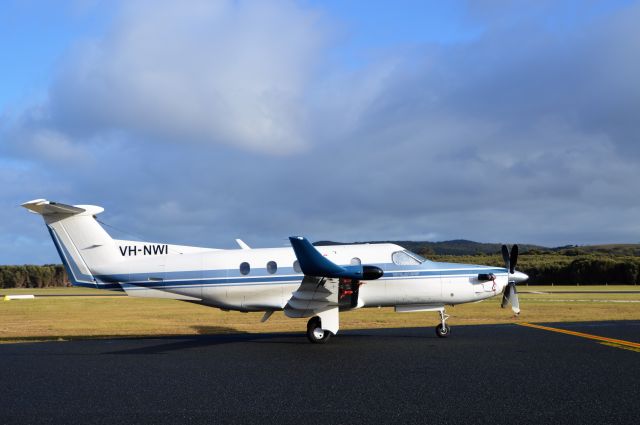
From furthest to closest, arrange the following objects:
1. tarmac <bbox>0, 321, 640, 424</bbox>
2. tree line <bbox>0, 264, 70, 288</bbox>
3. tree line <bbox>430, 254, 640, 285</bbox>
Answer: tree line <bbox>0, 264, 70, 288</bbox> → tree line <bbox>430, 254, 640, 285</bbox> → tarmac <bbox>0, 321, 640, 424</bbox>

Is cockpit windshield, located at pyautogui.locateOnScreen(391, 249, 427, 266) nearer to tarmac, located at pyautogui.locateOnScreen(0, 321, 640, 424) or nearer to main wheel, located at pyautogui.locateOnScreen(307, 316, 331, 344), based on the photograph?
tarmac, located at pyautogui.locateOnScreen(0, 321, 640, 424)

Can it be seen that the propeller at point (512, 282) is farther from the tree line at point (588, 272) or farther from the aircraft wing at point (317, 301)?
the tree line at point (588, 272)

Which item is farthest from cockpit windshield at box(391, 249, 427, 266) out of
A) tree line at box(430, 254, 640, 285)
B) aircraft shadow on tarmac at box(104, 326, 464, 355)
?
tree line at box(430, 254, 640, 285)

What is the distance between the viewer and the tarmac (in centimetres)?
862

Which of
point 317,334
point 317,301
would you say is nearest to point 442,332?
point 317,334

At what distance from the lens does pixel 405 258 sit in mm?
20062

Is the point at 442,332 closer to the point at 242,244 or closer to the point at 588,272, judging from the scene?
the point at 242,244

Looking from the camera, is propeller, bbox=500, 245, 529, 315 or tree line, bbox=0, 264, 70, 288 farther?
tree line, bbox=0, 264, 70, 288

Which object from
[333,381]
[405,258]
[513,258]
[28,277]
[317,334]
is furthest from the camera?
[28,277]

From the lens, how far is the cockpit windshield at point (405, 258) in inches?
786

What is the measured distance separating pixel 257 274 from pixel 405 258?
5.22 meters

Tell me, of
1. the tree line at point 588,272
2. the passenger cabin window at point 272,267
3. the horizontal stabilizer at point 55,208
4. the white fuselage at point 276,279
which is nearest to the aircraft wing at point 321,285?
the white fuselage at point 276,279

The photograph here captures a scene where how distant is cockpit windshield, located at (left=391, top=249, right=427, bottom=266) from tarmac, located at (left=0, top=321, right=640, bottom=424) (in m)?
2.75

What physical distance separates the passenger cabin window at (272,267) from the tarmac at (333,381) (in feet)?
8.36
